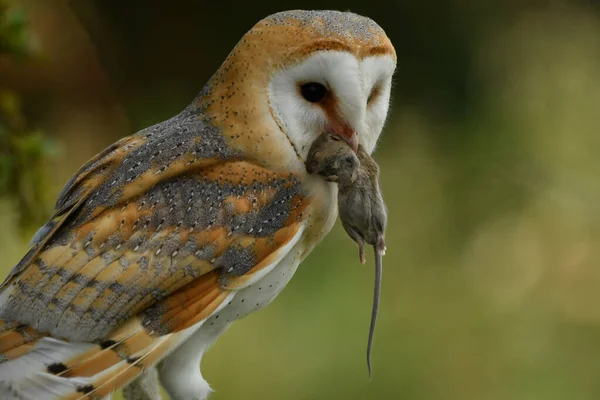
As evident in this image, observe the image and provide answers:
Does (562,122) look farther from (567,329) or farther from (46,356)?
(46,356)

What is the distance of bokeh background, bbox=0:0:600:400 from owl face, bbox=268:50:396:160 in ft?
6.70

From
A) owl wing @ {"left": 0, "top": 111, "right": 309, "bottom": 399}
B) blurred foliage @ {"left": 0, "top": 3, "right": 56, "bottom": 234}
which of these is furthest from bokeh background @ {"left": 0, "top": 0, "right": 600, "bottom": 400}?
owl wing @ {"left": 0, "top": 111, "right": 309, "bottom": 399}

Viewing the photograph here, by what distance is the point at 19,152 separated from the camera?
2744 millimetres

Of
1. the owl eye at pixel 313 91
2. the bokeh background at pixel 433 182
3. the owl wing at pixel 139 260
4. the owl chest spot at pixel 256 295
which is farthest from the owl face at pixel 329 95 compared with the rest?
the bokeh background at pixel 433 182

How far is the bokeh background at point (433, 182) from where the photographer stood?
403 cm

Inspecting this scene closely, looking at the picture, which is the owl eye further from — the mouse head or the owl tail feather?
the owl tail feather

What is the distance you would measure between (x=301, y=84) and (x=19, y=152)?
1169 mm

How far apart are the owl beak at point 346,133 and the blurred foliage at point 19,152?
3.59 feet

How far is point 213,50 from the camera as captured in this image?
16.8ft

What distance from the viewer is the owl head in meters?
1.83

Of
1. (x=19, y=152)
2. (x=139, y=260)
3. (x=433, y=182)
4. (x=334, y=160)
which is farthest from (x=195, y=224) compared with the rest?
(x=433, y=182)

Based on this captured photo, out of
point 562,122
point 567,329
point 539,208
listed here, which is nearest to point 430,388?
point 567,329

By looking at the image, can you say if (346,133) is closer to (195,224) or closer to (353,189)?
(353,189)

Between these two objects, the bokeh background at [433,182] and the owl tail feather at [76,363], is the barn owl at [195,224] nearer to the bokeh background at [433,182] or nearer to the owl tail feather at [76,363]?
the owl tail feather at [76,363]
